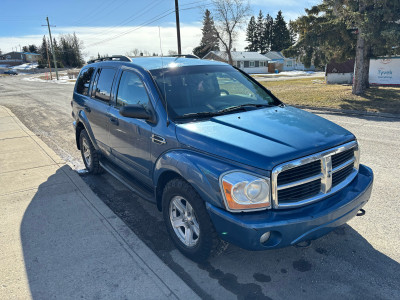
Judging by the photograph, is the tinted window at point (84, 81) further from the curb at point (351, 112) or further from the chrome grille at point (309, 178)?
the curb at point (351, 112)

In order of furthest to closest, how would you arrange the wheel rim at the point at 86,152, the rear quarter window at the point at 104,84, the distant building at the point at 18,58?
the distant building at the point at 18,58
the wheel rim at the point at 86,152
the rear quarter window at the point at 104,84

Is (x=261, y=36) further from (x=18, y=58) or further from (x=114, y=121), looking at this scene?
(x=18, y=58)

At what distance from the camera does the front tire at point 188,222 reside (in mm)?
2730

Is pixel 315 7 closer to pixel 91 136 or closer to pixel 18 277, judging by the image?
pixel 91 136

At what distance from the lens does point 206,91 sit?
373 centimetres

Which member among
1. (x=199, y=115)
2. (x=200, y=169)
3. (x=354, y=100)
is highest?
(x=199, y=115)

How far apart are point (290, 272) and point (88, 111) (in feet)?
12.6

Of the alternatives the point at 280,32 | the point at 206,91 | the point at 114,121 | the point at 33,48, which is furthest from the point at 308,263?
the point at 33,48

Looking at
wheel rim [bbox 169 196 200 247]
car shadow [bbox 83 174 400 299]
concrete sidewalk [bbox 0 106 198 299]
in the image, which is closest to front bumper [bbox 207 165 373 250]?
wheel rim [bbox 169 196 200 247]

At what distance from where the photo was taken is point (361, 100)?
14.2 m

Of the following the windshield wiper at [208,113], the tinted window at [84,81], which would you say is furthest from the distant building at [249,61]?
the windshield wiper at [208,113]

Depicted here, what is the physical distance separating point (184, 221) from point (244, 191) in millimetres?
864

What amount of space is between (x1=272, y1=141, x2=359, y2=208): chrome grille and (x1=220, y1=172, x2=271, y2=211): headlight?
0.26 feet

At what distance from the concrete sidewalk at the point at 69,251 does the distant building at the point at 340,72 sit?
983 inches
